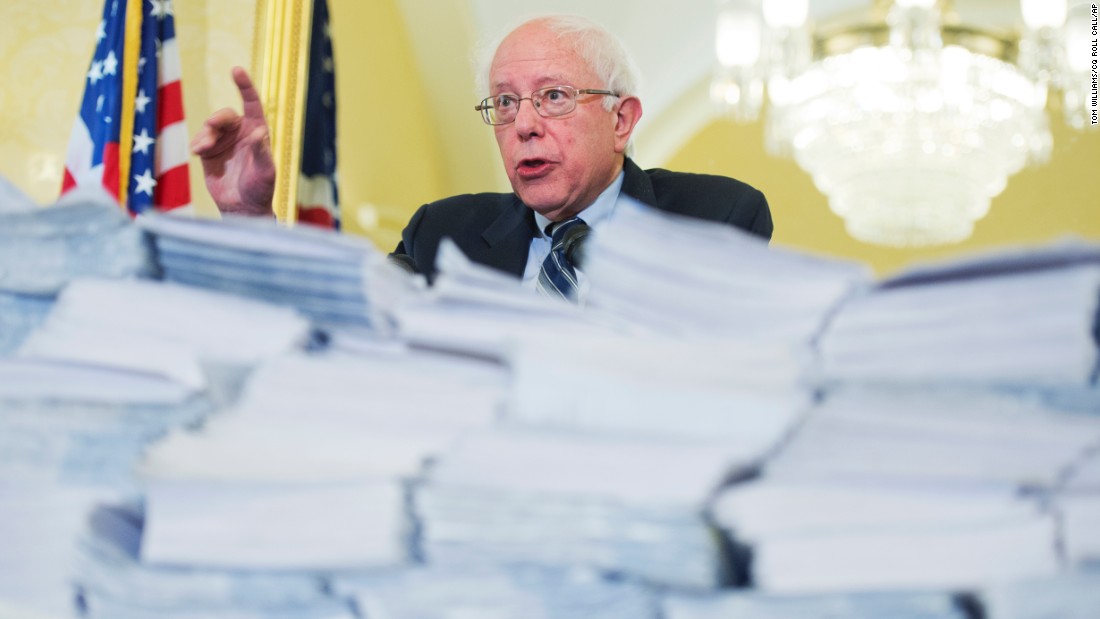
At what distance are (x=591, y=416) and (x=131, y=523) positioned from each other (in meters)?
0.22

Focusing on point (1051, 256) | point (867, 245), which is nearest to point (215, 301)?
point (1051, 256)

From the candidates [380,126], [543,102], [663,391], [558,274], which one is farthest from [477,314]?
[380,126]

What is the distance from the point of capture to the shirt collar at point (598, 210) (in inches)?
77.4

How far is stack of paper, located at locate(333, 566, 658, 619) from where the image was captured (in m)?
0.50

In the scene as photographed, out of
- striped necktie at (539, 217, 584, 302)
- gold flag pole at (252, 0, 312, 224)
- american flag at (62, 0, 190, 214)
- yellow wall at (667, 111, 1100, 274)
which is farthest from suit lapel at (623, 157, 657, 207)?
yellow wall at (667, 111, 1100, 274)

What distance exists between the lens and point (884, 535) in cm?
48

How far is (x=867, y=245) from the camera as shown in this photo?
9.52m

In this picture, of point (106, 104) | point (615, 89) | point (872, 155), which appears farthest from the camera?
point (872, 155)

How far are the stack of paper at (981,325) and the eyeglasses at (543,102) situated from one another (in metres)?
1.55

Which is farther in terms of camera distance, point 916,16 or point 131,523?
point 916,16

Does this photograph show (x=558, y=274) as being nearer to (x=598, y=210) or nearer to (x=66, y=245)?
(x=598, y=210)

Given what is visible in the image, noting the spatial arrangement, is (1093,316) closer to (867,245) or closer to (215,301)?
(215,301)

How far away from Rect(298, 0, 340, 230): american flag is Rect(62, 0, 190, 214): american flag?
28.3 inches

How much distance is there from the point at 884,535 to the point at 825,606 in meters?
0.04
